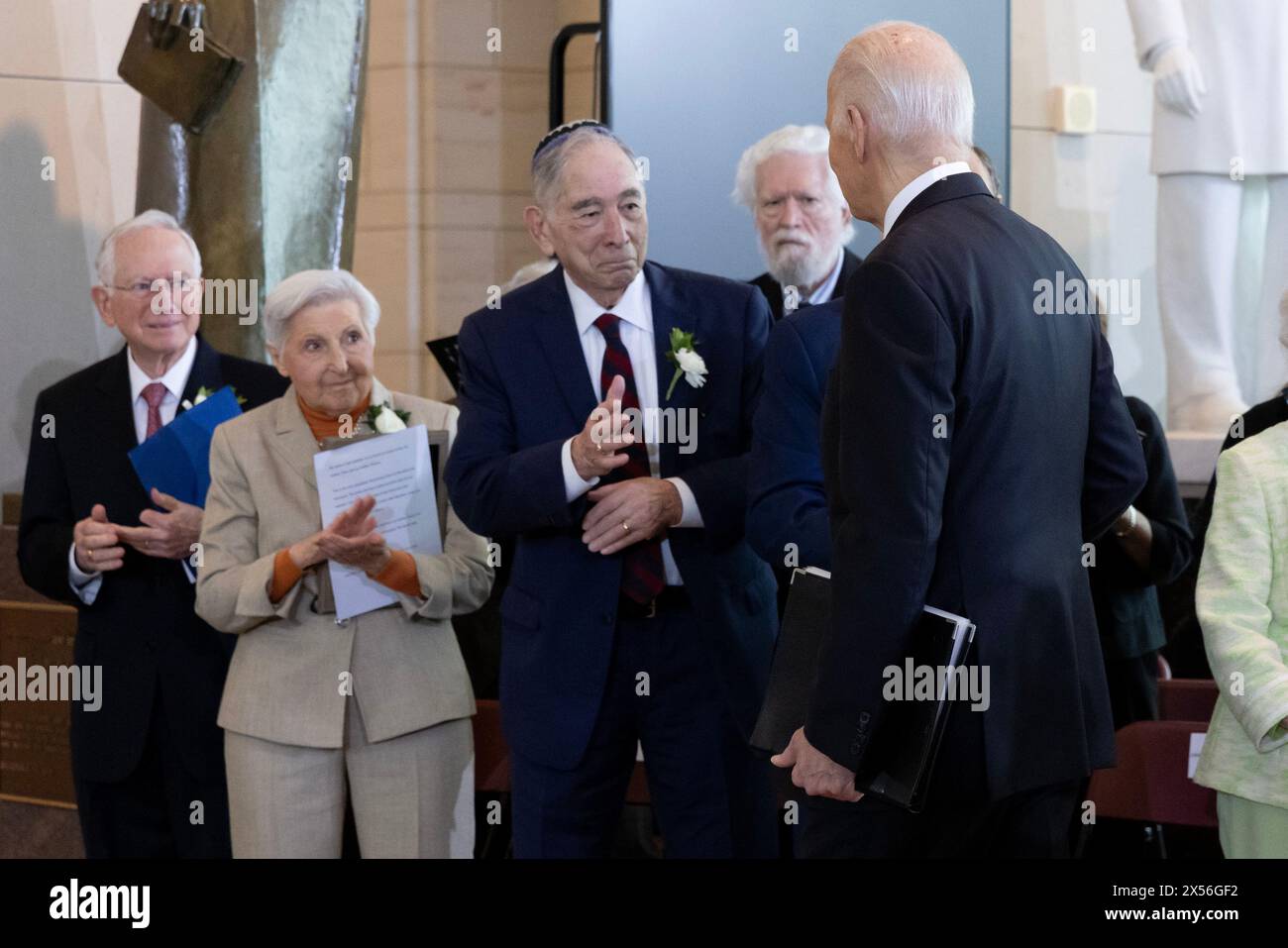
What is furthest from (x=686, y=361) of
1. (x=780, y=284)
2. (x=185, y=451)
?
(x=185, y=451)

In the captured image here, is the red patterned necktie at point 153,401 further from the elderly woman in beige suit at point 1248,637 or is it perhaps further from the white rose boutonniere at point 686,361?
the elderly woman in beige suit at point 1248,637

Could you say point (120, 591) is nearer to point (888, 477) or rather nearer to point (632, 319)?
point (632, 319)

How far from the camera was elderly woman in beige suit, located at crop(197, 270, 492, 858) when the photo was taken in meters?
3.24

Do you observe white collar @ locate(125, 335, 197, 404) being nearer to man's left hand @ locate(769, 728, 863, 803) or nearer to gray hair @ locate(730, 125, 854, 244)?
gray hair @ locate(730, 125, 854, 244)

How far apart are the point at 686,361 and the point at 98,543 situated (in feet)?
4.50

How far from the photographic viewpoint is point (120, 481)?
11.8 ft

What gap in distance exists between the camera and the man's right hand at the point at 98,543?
344 centimetres

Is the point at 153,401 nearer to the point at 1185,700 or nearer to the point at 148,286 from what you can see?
the point at 148,286

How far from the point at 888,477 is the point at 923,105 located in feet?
1.80

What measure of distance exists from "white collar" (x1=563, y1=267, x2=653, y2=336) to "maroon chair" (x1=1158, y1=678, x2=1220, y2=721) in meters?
1.73

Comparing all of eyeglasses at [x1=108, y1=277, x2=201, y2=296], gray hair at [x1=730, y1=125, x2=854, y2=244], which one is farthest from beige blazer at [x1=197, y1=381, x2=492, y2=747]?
gray hair at [x1=730, y1=125, x2=854, y2=244]

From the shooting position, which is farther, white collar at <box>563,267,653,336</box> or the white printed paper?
the white printed paper

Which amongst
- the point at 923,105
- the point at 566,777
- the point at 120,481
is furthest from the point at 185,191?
the point at 923,105

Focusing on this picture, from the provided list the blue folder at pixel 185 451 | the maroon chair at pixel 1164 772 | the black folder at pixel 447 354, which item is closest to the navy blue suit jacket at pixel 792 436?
the maroon chair at pixel 1164 772
